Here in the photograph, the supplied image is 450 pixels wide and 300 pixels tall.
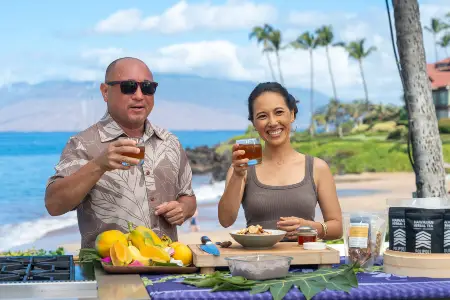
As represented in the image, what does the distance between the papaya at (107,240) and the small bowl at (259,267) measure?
1.92 ft

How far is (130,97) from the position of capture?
404 cm

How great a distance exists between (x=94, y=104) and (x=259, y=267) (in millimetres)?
98777

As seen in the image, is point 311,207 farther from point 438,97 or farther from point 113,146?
point 438,97

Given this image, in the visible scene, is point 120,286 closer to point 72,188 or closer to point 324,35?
point 72,188

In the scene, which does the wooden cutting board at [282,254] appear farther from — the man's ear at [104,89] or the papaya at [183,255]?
the man's ear at [104,89]

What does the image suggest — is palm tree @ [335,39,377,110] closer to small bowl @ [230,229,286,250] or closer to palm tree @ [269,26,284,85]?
palm tree @ [269,26,284,85]

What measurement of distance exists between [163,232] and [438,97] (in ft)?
217

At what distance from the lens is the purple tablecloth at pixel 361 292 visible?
10.1 ft

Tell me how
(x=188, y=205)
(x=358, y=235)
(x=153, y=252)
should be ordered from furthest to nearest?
(x=188, y=205) → (x=358, y=235) → (x=153, y=252)

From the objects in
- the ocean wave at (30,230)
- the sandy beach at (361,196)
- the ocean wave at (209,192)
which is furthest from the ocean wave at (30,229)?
the ocean wave at (209,192)

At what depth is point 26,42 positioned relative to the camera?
91188mm

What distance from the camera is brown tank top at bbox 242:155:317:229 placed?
14.0 feet

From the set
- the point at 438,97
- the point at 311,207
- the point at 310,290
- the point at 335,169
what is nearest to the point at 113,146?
the point at 310,290

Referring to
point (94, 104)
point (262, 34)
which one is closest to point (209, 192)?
point (262, 34)
